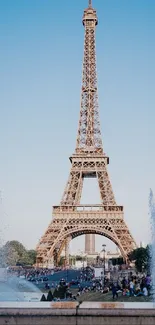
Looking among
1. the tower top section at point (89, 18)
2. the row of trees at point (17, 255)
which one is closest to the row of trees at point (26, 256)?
the row of trees at point (17, 255)

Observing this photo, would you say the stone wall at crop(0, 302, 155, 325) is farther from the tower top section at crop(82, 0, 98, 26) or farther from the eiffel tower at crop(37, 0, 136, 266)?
the tower top section at crop(82, 0, 98, 26)

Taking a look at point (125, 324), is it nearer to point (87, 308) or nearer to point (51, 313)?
point (87, 308)

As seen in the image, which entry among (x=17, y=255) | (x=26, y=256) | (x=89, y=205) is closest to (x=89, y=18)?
(x=89, y=205)

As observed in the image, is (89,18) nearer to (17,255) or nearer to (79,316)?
(17,255)

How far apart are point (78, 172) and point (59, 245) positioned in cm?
1291

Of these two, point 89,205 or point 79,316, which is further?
point 89,205

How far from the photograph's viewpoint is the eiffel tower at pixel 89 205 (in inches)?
2849

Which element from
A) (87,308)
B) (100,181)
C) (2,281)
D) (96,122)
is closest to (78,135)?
(96,122)

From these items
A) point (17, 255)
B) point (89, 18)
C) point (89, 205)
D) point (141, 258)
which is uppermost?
point (89, 18)

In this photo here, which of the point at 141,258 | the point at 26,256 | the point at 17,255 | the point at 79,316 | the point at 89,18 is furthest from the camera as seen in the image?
the point at 26,256

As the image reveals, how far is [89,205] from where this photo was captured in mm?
77625

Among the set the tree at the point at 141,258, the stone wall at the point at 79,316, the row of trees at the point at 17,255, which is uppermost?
the row of trees at the point at 17,255

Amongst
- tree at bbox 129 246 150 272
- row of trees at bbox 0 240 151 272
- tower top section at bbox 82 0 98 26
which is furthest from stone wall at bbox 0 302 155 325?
tower top section at bbox 82 0 98 26

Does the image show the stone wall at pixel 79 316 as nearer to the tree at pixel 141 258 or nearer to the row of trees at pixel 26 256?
the row of trees at pixel 26 256
